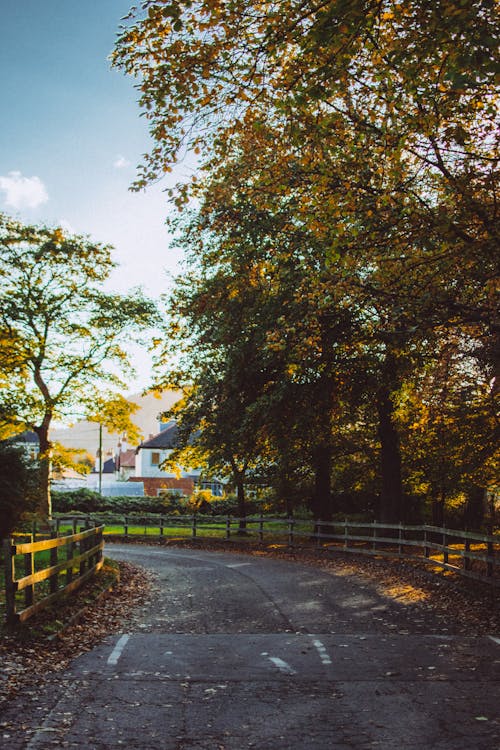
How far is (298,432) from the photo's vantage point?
23.0 metres

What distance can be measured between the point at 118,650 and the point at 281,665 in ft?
6.76

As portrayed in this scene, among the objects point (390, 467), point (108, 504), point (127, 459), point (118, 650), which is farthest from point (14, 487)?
point (127, 459)

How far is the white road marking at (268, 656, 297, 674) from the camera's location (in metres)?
7.62

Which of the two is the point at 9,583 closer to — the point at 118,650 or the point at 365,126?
the point at 118,650

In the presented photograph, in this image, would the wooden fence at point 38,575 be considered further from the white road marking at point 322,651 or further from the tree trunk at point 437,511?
the tree trunk at point 437,511

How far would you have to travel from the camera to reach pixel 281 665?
7.91 m

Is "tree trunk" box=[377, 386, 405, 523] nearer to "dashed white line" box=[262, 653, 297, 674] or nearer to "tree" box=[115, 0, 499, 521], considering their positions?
"tree" box=[115, 0, 499, 521]

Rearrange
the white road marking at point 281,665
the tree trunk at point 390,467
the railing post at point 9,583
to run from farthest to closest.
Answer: the tree trunk at point 390,467, the railing post at point 9,583, the white road marking at point 281,665

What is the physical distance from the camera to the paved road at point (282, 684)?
220 inches

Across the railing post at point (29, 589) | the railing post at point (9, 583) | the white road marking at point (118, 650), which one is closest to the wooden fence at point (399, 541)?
the white road marking at point (118, 650)

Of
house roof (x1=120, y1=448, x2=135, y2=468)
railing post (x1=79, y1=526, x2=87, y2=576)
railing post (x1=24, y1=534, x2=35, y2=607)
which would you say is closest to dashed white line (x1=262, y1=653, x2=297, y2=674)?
railing post (x1=24, y1=534, x2=35, y2=607)

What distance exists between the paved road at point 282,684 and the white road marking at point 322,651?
20mm

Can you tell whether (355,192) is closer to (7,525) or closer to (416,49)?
(416,49)

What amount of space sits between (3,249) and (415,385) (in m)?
20.5
